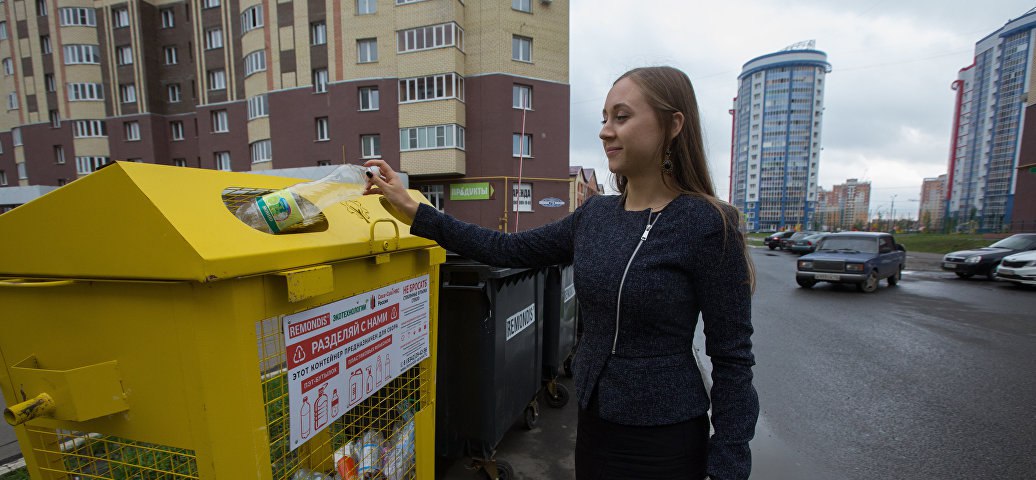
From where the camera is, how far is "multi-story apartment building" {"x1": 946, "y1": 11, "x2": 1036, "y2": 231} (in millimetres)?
40062

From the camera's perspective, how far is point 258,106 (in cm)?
2688

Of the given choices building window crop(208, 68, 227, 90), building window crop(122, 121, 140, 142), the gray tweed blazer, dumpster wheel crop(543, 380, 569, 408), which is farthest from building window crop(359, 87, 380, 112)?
the gray tweed blazer

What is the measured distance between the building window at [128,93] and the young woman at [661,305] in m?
42.0

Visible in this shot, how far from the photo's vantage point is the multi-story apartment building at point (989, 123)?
1577 inches

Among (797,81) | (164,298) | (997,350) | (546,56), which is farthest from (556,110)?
(797,81)

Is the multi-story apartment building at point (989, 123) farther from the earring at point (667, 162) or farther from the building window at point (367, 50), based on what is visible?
the earring at point (667, 162)

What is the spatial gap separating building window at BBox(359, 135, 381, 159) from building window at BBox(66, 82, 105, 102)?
23370mm

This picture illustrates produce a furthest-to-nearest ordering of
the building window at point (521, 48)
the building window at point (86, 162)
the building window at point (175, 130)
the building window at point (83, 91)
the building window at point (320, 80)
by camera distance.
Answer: the building window at point (86, 162)
the building window at point (175, 130)
the building window at point (83, 91)
the building window at point (320, 80)
the building window at point (521, 48)

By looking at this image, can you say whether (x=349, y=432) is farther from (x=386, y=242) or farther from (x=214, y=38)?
(x=214, y=38)

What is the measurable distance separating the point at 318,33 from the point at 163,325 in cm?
2880

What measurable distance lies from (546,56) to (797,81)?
191 ft

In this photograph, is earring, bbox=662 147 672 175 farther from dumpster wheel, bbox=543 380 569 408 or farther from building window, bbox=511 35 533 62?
building window, bbox=511 35 533 62

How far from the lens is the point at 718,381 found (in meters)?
1.33

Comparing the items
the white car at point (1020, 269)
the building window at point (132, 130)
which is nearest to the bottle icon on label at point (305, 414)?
the white car at point (1020, 269)
